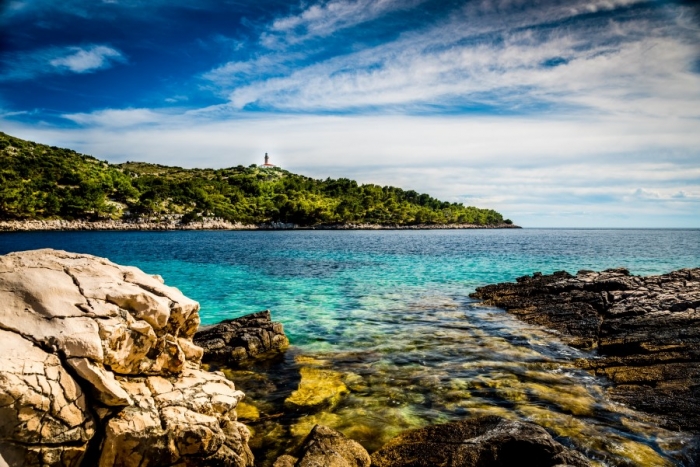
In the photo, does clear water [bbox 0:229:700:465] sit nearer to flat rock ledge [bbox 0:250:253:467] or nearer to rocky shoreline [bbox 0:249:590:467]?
rocky shoreline [bbox 0:249:590:467]

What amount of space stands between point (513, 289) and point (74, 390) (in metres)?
27.1

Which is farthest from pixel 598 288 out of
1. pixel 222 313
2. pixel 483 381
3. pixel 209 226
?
pixel 209 226

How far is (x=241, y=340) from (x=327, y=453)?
28.5 ft

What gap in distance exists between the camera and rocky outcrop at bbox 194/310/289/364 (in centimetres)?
1447

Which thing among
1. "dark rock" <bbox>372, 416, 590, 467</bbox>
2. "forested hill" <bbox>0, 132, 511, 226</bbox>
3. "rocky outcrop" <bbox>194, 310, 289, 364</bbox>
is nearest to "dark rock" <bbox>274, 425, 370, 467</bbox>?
"dark rock" <bbox>372, 416, 590, 467</bbox>

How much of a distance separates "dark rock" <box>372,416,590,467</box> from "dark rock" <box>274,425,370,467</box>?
42 centimetres

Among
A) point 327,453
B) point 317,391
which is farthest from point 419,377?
point 327,453

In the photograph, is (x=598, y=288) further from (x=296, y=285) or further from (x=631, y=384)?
(x=296, y=285)

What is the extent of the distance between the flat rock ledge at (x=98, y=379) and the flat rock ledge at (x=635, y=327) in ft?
35.3

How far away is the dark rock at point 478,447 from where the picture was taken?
23.0ft

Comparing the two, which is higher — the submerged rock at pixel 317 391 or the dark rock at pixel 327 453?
the dark rock at pixel 327 453

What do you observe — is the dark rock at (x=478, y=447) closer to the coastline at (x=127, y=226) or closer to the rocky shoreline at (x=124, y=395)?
the rocky shoreline at (x=124, y=395)

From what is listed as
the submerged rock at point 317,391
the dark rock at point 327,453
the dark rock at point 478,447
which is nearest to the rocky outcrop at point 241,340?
the submerged rock at point 317,391

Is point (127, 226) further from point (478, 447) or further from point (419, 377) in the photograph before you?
point (478, 447)
